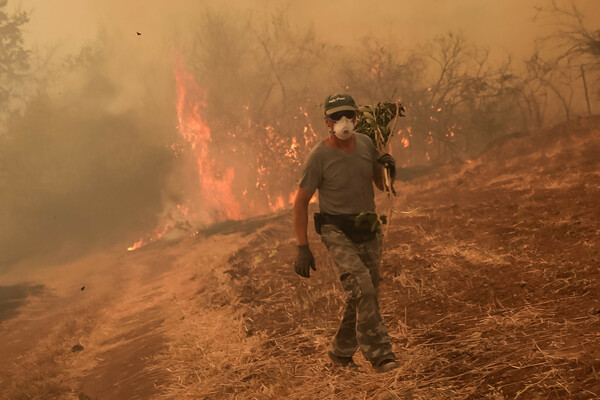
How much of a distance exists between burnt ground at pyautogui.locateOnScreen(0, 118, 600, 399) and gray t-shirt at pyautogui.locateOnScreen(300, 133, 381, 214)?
0.57m

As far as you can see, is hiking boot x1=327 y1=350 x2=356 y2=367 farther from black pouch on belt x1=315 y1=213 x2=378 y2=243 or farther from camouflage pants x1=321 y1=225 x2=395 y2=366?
black pouch on belt x1=315 y1=213 x2=378 y2=243

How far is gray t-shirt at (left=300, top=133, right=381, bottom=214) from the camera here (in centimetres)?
408

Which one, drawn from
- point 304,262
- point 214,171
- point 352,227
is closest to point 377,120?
point 352,227

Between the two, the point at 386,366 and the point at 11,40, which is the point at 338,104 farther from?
the point at 11,40

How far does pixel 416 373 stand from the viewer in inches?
147

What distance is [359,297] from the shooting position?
152 inches

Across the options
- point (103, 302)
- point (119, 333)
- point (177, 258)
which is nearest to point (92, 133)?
point (177, 258)

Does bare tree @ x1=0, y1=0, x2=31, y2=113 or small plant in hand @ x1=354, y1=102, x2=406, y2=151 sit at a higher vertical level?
bare tree @ x1=0, y1=0, x2=31, y2=113

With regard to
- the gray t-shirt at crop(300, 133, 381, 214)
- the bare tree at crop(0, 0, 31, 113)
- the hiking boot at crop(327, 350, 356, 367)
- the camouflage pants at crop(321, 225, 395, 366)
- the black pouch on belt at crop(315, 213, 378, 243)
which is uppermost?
the bare tree at crop(0, 0, 31, 113)

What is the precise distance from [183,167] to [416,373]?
1452 inches

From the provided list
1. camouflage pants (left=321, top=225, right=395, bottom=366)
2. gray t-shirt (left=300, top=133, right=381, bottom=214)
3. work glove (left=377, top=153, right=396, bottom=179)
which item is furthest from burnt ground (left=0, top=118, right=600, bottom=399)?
gray t-shirt (left=300, top=133, right=381, bottom=214)

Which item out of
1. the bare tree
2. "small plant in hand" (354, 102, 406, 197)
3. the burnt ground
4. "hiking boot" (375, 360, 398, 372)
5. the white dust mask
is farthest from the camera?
the bare tree

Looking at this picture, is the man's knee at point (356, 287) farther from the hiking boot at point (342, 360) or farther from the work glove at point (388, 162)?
the work glove at point (388, 162)

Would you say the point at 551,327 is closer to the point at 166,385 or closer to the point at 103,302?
the point at 166,385
